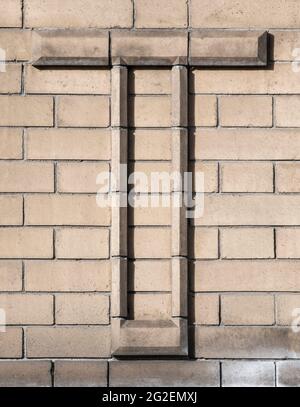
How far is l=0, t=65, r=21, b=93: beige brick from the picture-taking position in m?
8.15

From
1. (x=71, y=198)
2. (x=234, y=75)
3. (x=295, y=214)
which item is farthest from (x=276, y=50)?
(x=71, y=198)

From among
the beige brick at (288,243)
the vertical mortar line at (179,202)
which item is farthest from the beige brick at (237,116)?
the beige brick at (288,243)

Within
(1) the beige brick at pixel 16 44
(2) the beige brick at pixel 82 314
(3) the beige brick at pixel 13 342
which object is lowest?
(3) the beige brick at pixel 13 342

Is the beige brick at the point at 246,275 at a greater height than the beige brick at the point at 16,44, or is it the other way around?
the beige brick at the point at 16,44

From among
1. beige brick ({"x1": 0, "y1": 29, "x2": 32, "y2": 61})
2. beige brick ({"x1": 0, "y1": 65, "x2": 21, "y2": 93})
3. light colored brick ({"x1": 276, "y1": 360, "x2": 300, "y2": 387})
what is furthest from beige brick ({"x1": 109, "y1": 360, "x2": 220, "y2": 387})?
beige brick ({"x1": 0, "y1": 29, "x2": 32, "y2": 61})

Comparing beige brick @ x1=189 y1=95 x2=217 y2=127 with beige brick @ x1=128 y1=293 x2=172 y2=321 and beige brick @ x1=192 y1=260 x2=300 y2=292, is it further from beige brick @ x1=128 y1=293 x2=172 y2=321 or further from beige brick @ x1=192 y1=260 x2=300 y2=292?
beige brick @ x1=128 y1=293 x2=172 y2=321

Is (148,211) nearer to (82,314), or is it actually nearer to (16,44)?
(82,314)

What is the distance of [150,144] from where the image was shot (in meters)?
8.16

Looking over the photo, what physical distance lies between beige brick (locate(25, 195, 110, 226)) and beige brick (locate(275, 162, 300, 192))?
3.55ft

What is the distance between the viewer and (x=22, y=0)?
8180 millimetres

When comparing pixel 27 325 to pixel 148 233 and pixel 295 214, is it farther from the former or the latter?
pixel 295 214

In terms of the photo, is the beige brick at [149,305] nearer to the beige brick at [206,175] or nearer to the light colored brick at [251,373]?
the light colored brick at [251,373]

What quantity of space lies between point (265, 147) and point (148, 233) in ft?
2.98

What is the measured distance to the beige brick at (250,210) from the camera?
813 cm
